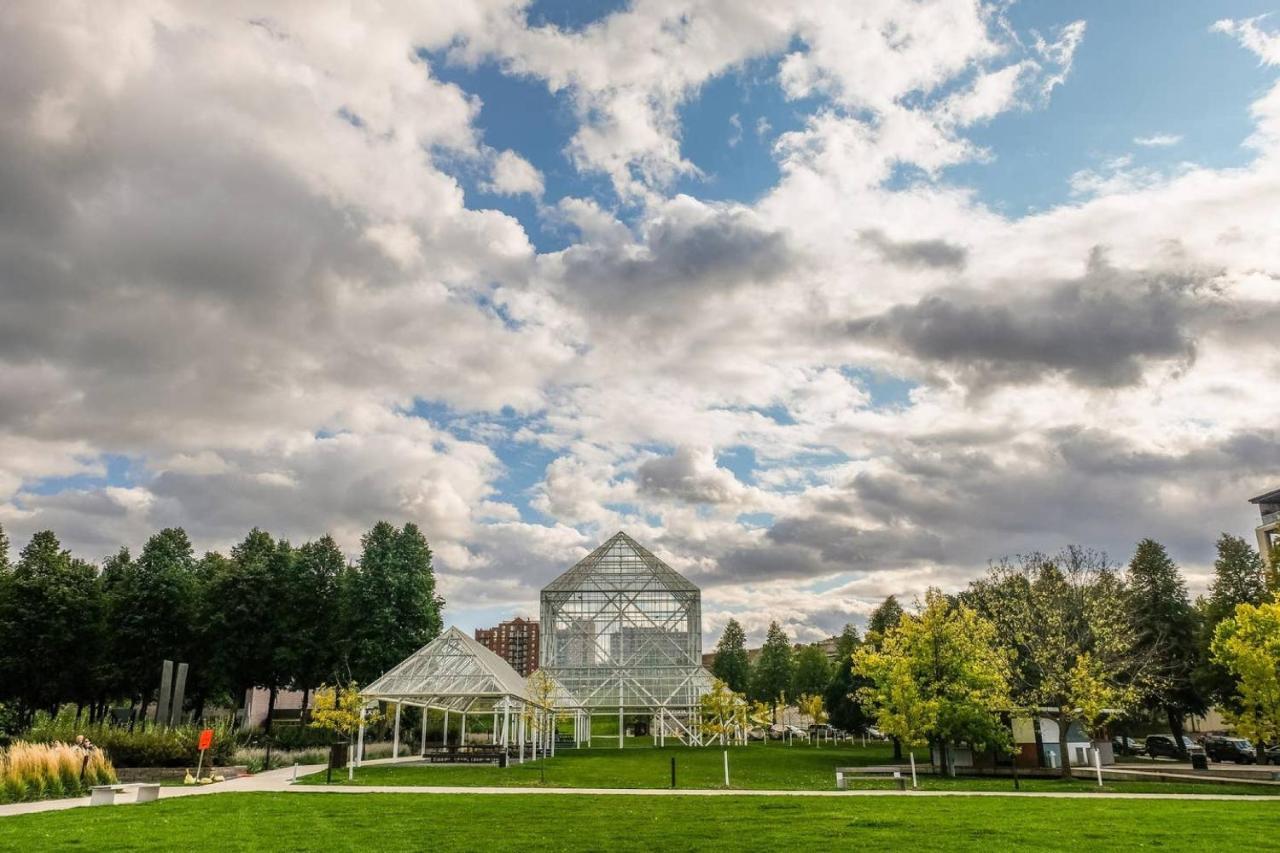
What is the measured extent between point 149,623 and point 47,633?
5.64 meters

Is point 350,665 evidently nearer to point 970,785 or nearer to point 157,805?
point 157,805

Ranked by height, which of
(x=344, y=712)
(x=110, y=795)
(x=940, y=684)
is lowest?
(x=110, y=795)

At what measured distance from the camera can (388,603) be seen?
55.0 m

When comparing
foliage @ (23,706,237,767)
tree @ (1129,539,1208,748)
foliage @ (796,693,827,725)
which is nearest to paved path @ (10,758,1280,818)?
foliage @ (23,706,237,767)

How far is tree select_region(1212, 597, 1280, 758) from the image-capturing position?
28.5m

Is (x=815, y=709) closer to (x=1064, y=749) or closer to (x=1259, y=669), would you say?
(x=1064, y=749)

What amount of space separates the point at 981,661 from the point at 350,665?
39008 millimetres

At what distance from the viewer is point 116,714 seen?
6938 centimetres

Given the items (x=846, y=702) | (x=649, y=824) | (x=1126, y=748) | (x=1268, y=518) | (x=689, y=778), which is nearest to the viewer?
(x=649, y=824)

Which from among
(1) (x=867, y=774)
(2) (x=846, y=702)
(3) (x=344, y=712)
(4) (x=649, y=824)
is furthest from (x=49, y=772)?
(2) (x=846, y=702)

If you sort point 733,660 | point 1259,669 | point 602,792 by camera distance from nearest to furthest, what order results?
point 602,792 → point 1259,669 → point 733,660

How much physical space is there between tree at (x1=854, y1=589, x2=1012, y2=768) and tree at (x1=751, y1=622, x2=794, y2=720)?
60.3 m

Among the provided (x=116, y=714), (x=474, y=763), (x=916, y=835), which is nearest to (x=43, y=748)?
(x=474, y=763)

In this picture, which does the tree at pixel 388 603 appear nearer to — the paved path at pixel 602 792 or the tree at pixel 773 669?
the paved path at pixel 602 792
